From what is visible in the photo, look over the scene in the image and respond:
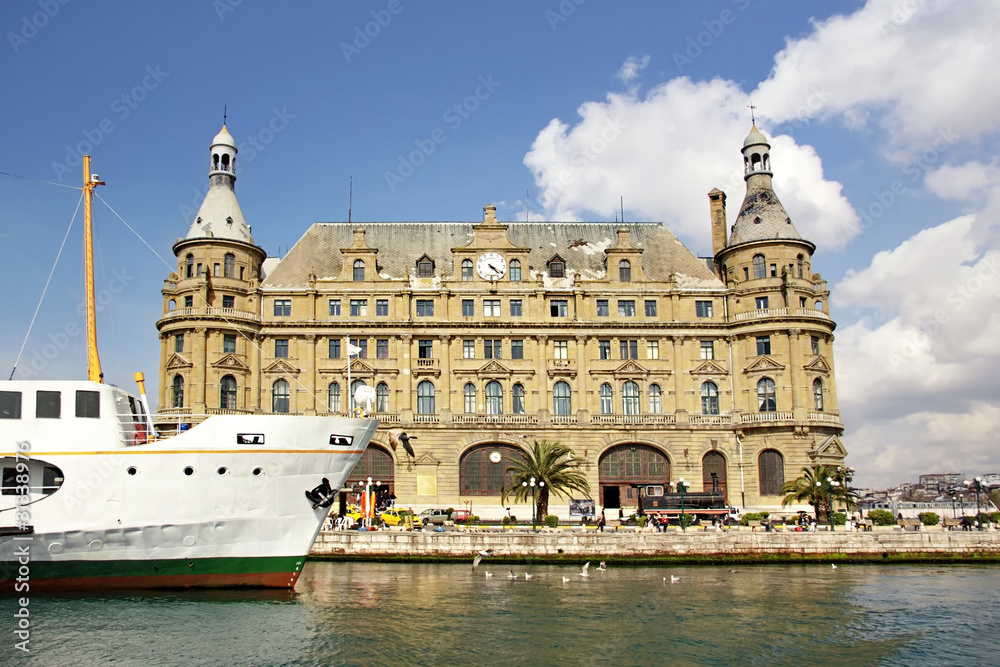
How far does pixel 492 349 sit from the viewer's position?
79.9 m

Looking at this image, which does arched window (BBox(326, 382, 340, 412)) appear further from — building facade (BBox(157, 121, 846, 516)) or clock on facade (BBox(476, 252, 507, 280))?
clock on facade (BBox(476, 252, 507, 280))

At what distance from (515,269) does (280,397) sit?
74.9ft

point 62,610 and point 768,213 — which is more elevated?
point 768,213

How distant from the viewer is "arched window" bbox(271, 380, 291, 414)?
254 feet

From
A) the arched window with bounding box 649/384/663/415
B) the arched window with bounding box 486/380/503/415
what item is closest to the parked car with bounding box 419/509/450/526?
the arched window with bounding box 486/380/503/415

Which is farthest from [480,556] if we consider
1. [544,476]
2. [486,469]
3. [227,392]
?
[227,392]

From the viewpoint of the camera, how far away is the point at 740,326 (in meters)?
79.5

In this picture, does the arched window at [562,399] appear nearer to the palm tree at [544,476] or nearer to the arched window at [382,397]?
the palm tree at [544,476]

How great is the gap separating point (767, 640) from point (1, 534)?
30144mm

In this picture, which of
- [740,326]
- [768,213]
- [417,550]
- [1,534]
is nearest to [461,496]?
[417,550]

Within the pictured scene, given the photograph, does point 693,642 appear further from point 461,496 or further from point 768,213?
point 768,213

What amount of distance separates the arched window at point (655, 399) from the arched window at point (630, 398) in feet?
3.95

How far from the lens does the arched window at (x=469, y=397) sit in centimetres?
7856

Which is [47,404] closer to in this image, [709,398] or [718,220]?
[709,398]
